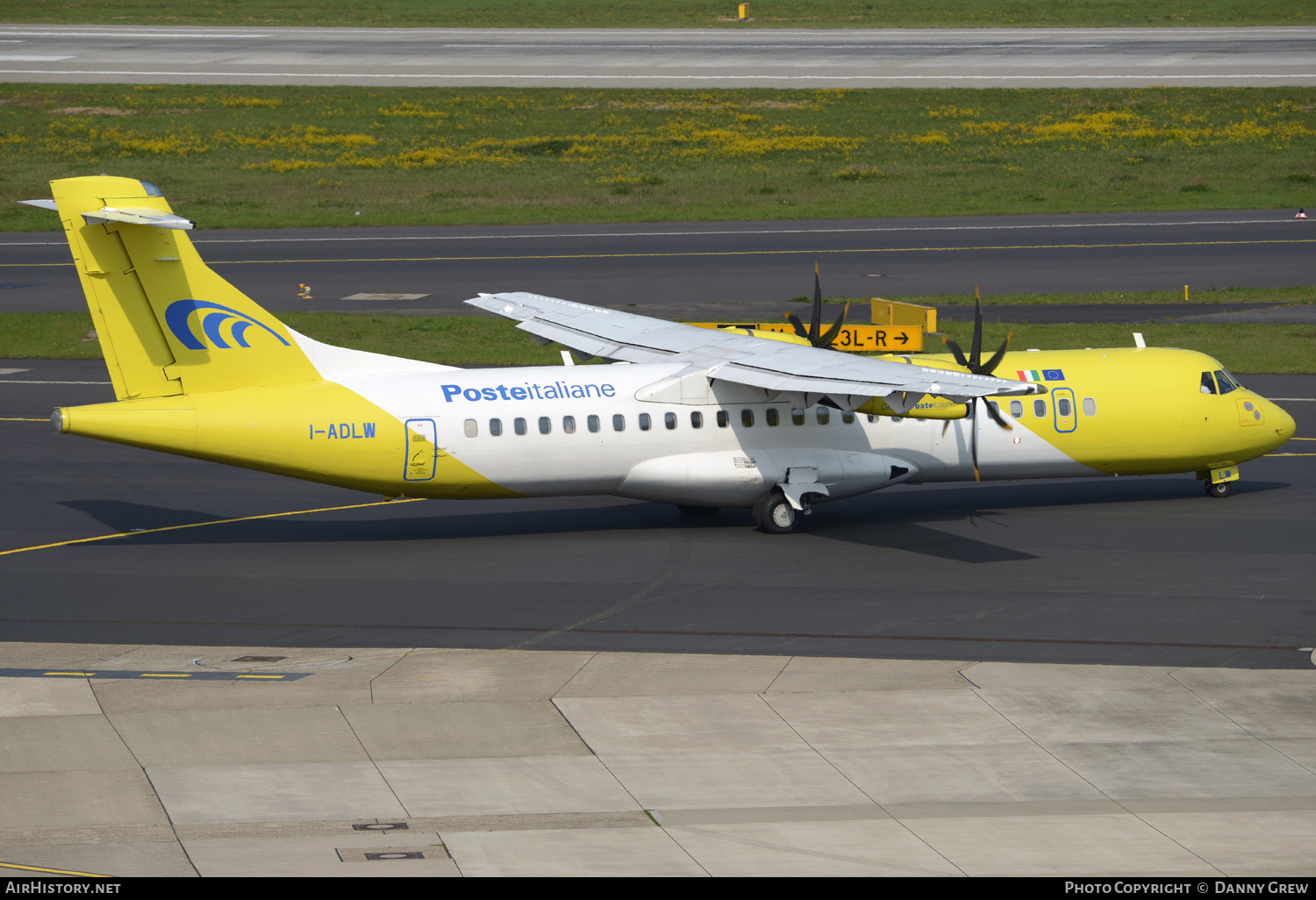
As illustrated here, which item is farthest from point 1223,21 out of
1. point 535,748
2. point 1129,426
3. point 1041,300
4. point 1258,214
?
point 535,748

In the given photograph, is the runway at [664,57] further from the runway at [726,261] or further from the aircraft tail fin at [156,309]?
the aircraft tail fin at [156,309]

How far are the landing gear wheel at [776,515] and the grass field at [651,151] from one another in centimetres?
4170

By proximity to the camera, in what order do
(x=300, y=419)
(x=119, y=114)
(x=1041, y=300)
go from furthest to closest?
(x=119, y=114)
(x=1041, y=300)
(x=300, y=419)

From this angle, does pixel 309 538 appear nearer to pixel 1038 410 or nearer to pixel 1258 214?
pixel 1038 410

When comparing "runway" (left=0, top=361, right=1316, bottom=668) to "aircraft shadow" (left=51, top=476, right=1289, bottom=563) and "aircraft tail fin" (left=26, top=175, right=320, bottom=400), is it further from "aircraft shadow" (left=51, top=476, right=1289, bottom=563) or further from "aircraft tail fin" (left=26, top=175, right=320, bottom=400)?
"aircraft tail fin" (left=26, top=175, right=320, bottom=400)

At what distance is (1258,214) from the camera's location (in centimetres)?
6862

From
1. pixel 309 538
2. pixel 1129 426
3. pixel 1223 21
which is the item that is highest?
pixel 1223 21

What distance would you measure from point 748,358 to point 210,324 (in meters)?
10.4

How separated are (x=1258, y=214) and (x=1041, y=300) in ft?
72.4

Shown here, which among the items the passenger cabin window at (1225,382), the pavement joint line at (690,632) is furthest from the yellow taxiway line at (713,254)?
the pavement joint line at (690,632)

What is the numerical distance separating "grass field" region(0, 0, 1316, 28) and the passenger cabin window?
9508cm

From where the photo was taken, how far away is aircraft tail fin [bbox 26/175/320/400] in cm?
2634

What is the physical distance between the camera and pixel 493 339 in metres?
49.0

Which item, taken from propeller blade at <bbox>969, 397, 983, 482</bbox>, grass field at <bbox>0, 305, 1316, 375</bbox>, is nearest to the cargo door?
propeller blade at <bbox>969, 397, 983, 482</bbox>
